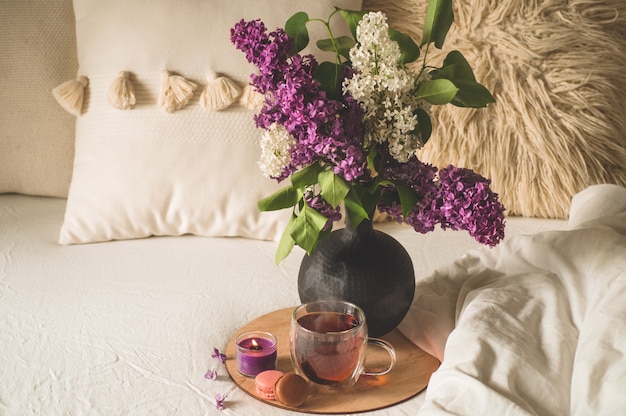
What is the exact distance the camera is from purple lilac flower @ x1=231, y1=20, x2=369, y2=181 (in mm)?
762

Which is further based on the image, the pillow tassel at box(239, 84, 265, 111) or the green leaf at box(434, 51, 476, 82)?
the pillow tassel at box(239, 84, 265, 111)

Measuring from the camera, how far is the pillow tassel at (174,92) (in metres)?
1.22

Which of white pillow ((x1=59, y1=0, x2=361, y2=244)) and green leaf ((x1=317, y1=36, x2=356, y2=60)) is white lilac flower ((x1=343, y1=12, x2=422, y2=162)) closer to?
green leaf ((x1=317, y1=36, x2=356, y2=60))

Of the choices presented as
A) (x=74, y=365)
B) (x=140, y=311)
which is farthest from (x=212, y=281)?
(x=74, y=365)

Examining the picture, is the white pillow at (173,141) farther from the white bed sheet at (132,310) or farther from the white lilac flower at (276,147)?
the white lilac flower at (276,147)

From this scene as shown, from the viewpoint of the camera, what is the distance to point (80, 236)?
4.17 feet

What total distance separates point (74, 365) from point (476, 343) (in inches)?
20.2

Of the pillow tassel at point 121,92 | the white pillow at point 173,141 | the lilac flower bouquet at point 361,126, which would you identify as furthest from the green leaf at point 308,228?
the pillow tassel at point 121,92

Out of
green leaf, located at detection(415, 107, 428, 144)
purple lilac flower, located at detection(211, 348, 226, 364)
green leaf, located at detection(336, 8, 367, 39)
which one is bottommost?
purple lilac flower, located at detection(211, 348, 226, 364)

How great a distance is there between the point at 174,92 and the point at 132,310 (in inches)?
15.9

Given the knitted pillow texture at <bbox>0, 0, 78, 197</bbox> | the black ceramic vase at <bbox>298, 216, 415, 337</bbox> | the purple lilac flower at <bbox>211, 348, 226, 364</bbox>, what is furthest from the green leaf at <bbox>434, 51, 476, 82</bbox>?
the knitted pillow texture at <bbox>0, 0, 78, 197</bbox>

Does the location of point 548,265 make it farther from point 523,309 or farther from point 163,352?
point 163,352

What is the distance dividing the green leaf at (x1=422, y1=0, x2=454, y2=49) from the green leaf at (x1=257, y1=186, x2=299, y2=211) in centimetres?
25

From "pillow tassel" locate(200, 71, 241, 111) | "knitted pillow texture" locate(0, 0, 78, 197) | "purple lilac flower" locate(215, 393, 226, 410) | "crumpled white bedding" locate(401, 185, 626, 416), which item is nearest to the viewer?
"crumpled white bedding" locate(401, 185, 626, 416)
